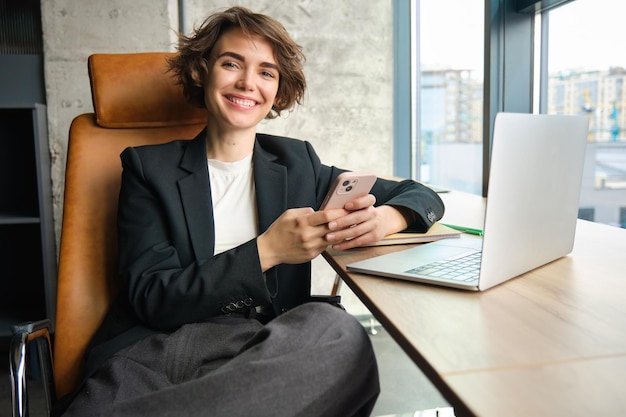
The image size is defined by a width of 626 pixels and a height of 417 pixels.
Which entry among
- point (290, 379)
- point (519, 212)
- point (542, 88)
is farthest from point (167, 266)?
point (542, 88)

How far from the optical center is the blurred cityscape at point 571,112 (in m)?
1.73

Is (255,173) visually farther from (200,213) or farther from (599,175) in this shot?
(599,175)

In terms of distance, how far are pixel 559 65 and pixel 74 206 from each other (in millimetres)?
1601

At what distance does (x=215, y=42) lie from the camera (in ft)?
5.04

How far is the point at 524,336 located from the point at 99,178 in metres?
1.17

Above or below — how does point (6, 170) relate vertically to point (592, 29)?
below

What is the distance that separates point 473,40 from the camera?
101 inches

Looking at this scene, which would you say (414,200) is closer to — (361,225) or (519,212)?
(361,225)

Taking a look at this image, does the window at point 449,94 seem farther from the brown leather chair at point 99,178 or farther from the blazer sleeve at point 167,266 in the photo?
the blazer sleeve at point 167,266

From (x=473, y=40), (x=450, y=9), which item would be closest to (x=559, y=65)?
(x=473, y=40)

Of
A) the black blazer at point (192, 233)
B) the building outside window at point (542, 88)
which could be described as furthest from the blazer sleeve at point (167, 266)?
the building outside window at point (542, 88)

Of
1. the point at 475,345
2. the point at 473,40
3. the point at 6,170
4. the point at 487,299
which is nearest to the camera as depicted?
the point at 475,345

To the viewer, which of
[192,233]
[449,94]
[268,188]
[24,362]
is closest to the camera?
[24,362]

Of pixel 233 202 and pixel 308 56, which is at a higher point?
pixel 308 56
